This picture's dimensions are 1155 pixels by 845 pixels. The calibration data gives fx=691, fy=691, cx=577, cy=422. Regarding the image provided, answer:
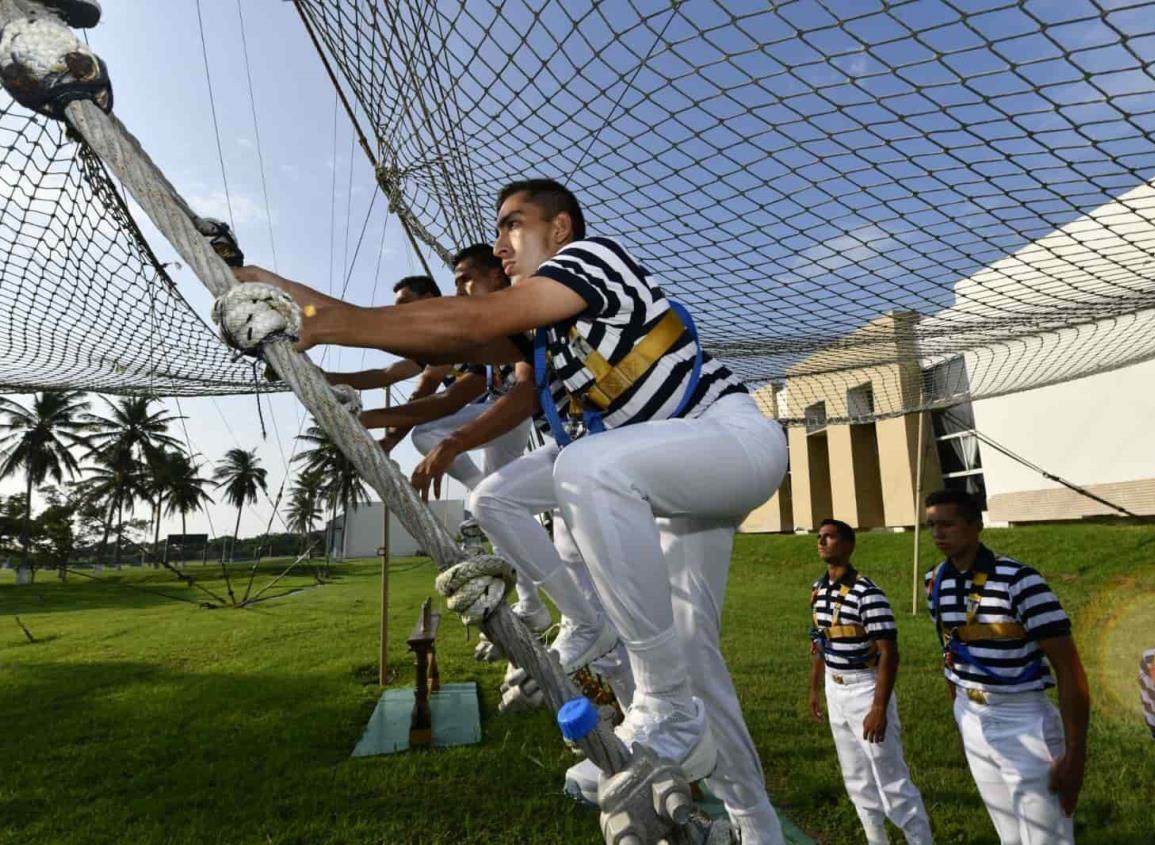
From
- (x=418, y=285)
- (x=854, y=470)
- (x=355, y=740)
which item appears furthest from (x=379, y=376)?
(x=854, y=470)

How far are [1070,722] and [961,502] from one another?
3.58ft

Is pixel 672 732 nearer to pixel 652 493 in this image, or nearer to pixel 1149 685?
pixel 652 493

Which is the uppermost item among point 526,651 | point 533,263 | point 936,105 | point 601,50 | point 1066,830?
point 601,50

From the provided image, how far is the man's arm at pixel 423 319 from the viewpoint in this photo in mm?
1465

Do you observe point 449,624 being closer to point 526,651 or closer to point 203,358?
point 203,358

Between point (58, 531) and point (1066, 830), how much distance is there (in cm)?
4424

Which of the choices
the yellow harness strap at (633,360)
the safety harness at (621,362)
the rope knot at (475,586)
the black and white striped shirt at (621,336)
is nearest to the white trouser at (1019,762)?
the black and white striped shirt at (621,336)

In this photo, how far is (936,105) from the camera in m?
3.68

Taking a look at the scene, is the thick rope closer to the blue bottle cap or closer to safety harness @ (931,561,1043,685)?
the blue bottle cap

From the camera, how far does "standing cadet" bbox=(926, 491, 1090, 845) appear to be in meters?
3.01

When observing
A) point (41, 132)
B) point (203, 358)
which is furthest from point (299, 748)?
point (41, 132)

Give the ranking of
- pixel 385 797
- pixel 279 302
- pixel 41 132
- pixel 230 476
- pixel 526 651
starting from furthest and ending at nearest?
pixel 230 476
pixel 385 797
pixel 41 132
pixel 526 651
pixel 279 302

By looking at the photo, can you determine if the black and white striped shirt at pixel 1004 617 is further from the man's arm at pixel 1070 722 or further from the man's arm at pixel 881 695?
Answer: the man's arm at pixel 881 695

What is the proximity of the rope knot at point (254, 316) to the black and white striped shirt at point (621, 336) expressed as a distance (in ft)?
1.92
